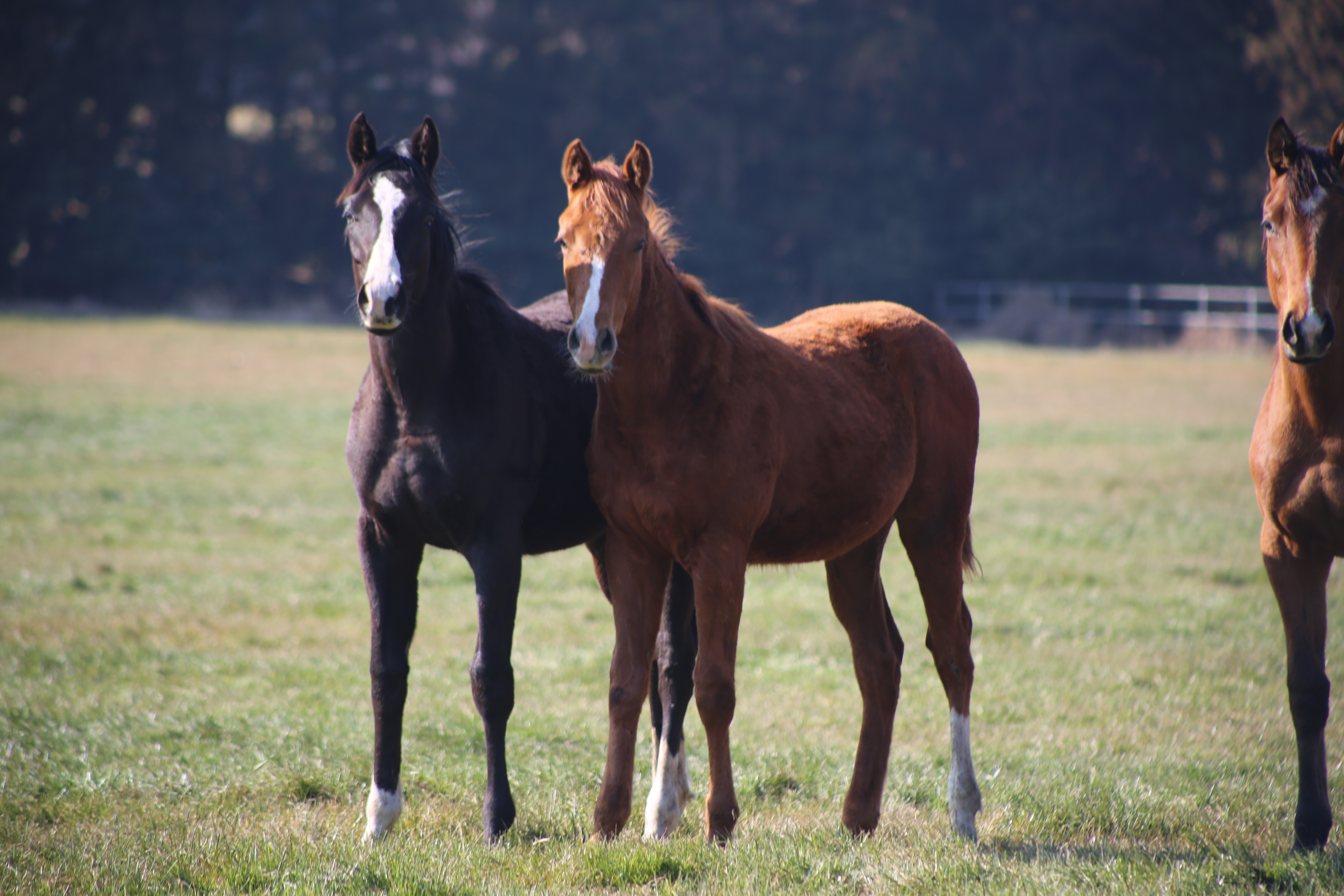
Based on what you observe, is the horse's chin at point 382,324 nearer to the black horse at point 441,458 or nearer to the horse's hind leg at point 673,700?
the black horse at point 441,458

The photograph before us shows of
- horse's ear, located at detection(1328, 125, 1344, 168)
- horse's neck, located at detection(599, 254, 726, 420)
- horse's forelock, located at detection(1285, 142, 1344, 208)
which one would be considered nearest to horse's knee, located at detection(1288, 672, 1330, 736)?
horse's forelock, located at detection(1285, 142, 1344, 208)

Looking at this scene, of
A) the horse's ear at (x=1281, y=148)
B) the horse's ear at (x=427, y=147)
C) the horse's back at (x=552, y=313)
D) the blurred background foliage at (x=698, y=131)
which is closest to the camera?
the horse's ear at (x=1281, y=148)

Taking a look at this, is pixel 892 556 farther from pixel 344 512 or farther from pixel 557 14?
pixel 557 14

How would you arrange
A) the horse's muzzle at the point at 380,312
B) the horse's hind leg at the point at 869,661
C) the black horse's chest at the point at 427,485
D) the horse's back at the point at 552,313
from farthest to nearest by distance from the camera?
the horse's back at the point at 552,313, the horse's hind leg at the point at 869,661, the black horse's chest at the point at 427,485, the horse's muzzle at the point at 380,312

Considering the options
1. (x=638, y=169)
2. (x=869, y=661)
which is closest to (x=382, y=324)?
(x=638, y=169)

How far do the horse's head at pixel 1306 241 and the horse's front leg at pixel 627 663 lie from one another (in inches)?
86.7

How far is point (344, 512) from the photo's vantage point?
39.2 feet

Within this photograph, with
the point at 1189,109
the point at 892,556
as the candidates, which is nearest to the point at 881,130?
the point at 1189,109

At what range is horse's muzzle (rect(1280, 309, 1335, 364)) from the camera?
3.55 m

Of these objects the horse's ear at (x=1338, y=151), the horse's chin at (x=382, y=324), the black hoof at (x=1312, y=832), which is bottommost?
the black hoof at (x=1312, y=832)

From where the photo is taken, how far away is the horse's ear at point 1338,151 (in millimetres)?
3861

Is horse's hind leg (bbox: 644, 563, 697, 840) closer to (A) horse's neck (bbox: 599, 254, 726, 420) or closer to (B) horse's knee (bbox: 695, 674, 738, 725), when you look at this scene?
(B) horse's knee (bbox: 695, 674, 738, 725)

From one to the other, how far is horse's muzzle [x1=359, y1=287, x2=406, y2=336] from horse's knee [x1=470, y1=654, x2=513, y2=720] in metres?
1.24

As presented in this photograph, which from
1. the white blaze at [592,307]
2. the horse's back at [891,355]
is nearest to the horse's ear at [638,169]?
the white blaze at [592,307]
